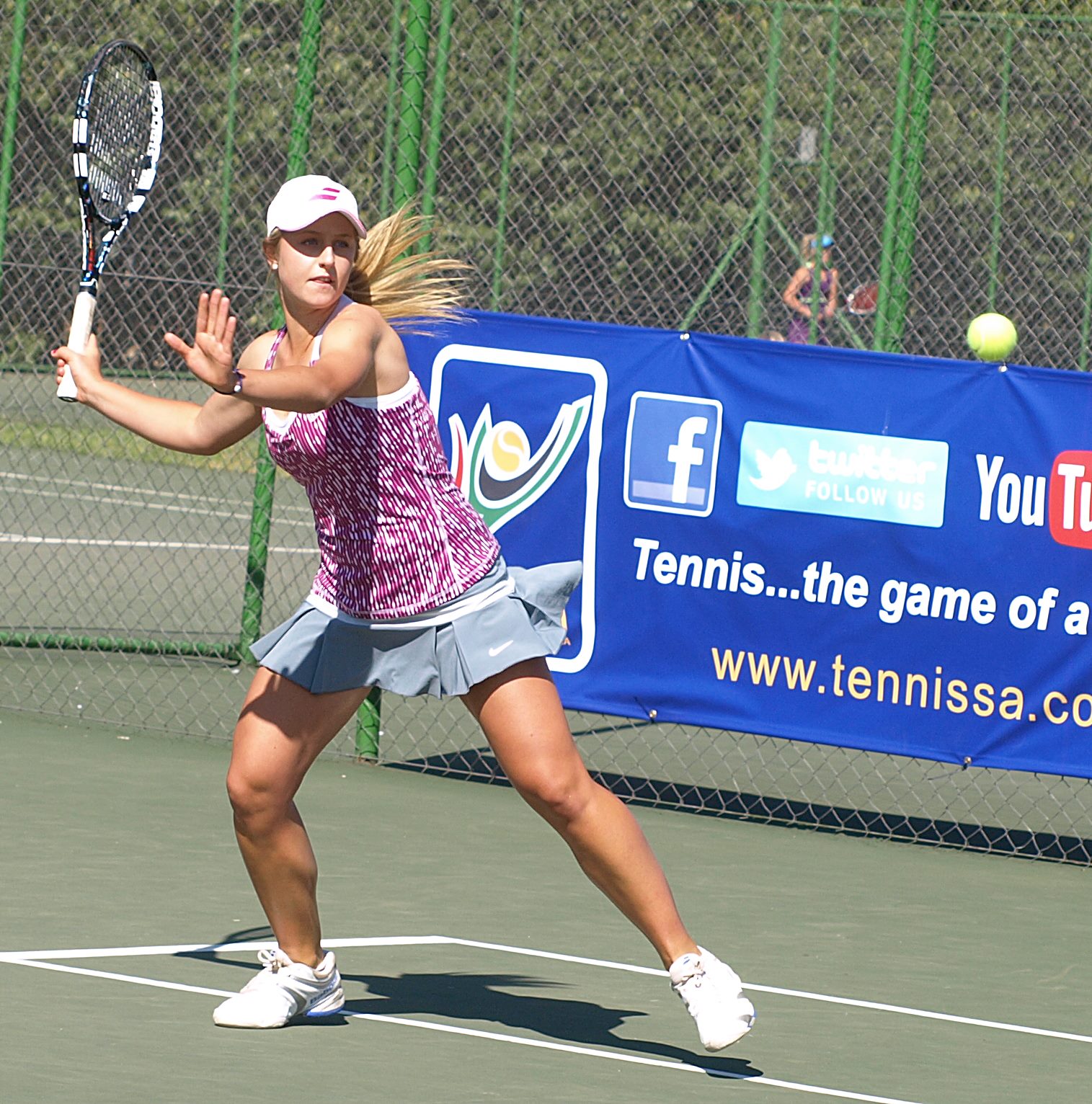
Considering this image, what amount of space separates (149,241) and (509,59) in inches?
302

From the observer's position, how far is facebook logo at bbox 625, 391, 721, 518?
26.0 feet

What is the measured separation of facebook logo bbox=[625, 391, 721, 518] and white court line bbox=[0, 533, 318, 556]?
20.2ft

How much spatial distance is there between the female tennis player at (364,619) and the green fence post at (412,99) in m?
3.58

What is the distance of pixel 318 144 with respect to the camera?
18.9 m

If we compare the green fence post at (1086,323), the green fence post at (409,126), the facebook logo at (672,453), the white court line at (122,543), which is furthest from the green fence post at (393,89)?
the green fence post at (1086,323)

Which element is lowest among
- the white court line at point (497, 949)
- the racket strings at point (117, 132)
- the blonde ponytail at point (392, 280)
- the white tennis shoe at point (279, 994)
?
the white court line at point (497, 949)

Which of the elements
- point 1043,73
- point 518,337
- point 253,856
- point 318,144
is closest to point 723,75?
point 1043,73

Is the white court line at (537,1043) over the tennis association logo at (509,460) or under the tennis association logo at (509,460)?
under

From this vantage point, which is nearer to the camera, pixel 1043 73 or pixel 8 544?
pixel 8 544

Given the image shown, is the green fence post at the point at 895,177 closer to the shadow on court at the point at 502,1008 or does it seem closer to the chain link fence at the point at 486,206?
the chain link fence at the point at 486,206

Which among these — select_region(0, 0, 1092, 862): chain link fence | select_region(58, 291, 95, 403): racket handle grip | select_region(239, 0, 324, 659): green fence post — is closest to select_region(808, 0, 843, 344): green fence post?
select_region(0, 0, 1092, 862): chain link fence

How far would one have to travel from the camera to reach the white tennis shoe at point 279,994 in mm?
5000

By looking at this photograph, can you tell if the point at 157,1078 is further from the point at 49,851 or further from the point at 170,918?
the point at 49,851

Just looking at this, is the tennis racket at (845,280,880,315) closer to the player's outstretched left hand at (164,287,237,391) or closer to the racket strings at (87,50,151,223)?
the racket strings at (87,50,151,223)
